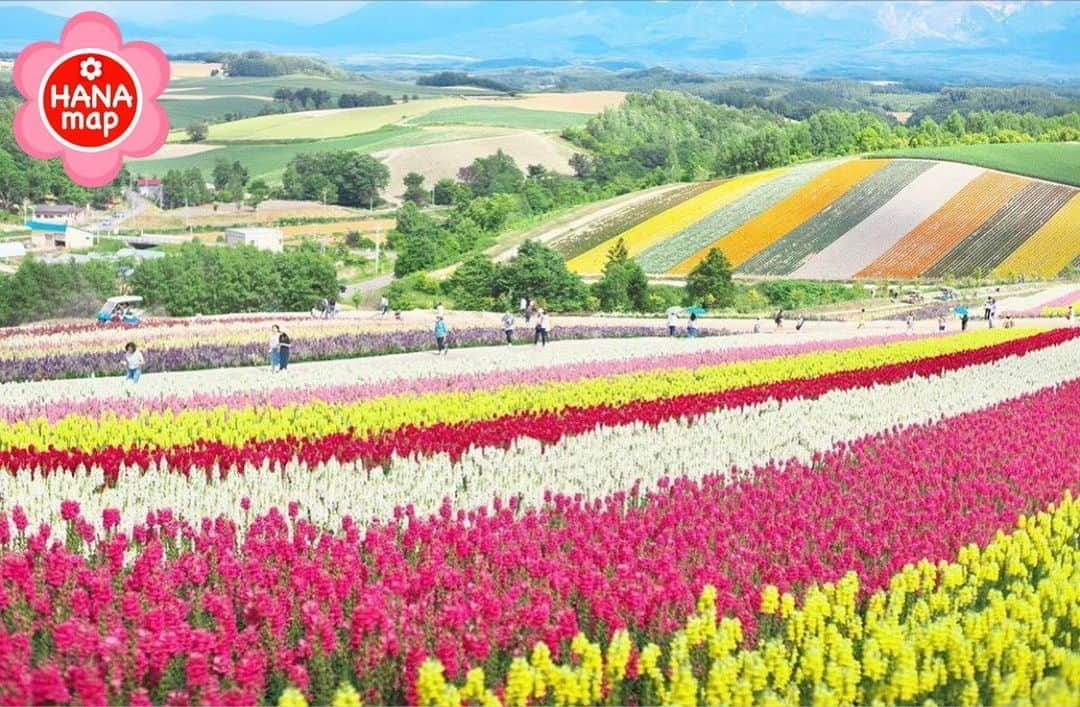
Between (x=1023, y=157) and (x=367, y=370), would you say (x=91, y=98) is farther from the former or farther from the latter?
(x=1023, y=157)

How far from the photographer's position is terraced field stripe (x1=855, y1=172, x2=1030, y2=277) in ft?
233

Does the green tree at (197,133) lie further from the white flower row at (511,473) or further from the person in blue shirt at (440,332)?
the white flower row at (511,473)

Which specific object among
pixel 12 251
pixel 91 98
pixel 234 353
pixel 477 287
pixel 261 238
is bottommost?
pixel 12 251

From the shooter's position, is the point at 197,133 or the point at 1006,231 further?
the point at 197,133

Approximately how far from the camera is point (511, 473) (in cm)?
1238

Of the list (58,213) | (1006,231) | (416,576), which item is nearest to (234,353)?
(416,576)

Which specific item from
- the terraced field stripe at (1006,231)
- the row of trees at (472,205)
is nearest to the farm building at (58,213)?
the row of trees at (472,205)

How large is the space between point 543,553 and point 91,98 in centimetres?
1464

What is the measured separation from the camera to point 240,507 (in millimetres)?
10789

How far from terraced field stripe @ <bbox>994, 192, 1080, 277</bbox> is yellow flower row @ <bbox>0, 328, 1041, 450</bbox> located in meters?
49.6

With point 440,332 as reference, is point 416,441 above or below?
above

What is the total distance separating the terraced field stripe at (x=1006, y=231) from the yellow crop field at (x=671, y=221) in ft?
59.4

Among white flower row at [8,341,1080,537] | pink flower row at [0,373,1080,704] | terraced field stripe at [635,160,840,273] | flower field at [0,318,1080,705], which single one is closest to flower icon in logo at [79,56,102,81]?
flower field at [0,318,1080,705]

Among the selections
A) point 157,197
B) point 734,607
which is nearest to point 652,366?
point 734,607
